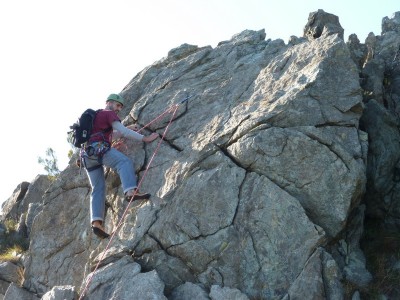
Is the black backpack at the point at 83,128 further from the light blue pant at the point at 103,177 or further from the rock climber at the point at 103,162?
the light blue pant at the point at 103,177

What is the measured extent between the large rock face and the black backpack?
4.74 ft

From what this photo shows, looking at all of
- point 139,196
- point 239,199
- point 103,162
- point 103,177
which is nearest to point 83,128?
point 103,162

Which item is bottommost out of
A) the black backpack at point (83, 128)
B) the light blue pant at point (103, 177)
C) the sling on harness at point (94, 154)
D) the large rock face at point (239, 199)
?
the large rock face at point (239, 199)

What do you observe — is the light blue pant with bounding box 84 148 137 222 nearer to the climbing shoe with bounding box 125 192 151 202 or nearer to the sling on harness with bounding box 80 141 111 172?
the sling on harness with bounding box 80 141 111 172

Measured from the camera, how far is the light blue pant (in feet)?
44.0

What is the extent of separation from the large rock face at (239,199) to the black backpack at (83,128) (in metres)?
1.44

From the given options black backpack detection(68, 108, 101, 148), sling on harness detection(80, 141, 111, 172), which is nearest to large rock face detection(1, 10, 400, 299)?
sling on harness detection(80, 141, 111, 172)

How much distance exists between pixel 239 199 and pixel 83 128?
4.45m

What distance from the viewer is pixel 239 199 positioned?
39.4ft

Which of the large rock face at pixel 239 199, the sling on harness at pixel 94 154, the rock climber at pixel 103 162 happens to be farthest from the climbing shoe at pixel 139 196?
the sling on harness at pixel 94 154

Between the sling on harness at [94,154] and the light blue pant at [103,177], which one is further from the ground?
the sling on harness at [94,154]

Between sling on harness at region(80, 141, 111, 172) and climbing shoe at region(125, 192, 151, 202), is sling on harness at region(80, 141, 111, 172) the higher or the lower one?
the higher one

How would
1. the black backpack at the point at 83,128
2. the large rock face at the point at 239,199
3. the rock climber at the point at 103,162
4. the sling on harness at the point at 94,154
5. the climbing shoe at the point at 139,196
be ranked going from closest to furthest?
the large rock face at the point at 239,199 → the climbing shoe at the point at 139,196 → the rock climber at the point at 103,162 → the sling on harness at the point at 94,154 → the black backpack at the point at 83,128

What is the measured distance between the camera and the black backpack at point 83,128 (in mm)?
13703
